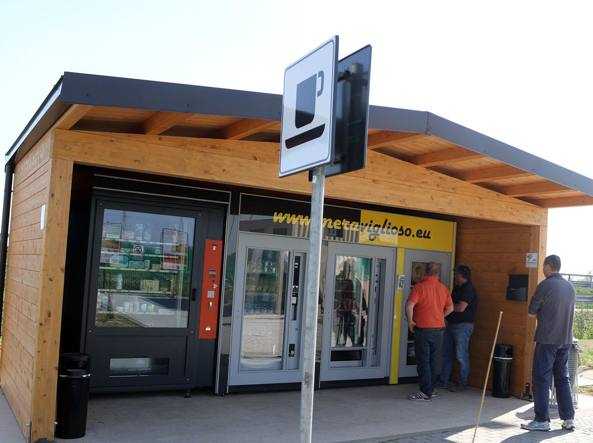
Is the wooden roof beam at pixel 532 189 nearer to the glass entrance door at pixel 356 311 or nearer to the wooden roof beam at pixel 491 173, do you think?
the wooden roof beam at pixel 491 173

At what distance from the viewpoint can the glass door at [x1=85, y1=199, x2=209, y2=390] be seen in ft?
24.0

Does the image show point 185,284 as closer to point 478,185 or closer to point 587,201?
point 478,185

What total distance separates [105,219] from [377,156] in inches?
125

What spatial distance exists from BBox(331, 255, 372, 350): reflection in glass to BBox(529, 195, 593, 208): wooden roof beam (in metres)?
2.53

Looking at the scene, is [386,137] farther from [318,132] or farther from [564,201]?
[318,132]

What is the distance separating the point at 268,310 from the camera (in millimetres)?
8469

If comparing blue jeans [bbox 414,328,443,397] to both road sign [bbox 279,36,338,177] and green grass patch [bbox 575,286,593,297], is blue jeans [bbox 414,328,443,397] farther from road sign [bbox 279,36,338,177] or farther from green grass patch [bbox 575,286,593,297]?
green grass patch [bbox 575,286,593,297]

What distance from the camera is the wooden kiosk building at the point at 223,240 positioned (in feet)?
18.5

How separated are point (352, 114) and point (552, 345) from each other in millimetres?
5343

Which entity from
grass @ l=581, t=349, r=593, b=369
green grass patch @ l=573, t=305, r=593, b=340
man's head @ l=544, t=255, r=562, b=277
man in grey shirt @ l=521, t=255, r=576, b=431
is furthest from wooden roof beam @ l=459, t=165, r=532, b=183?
green grass patch @ l=573, t=305, r=593, b=340

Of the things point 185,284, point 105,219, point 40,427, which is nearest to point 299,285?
point 185,284

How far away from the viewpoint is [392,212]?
9492 millimetres


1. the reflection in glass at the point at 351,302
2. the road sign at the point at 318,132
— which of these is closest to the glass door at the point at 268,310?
the reflection in glass at the point at 351,302

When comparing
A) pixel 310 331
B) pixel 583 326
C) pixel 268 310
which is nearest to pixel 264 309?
pixel 268 310
